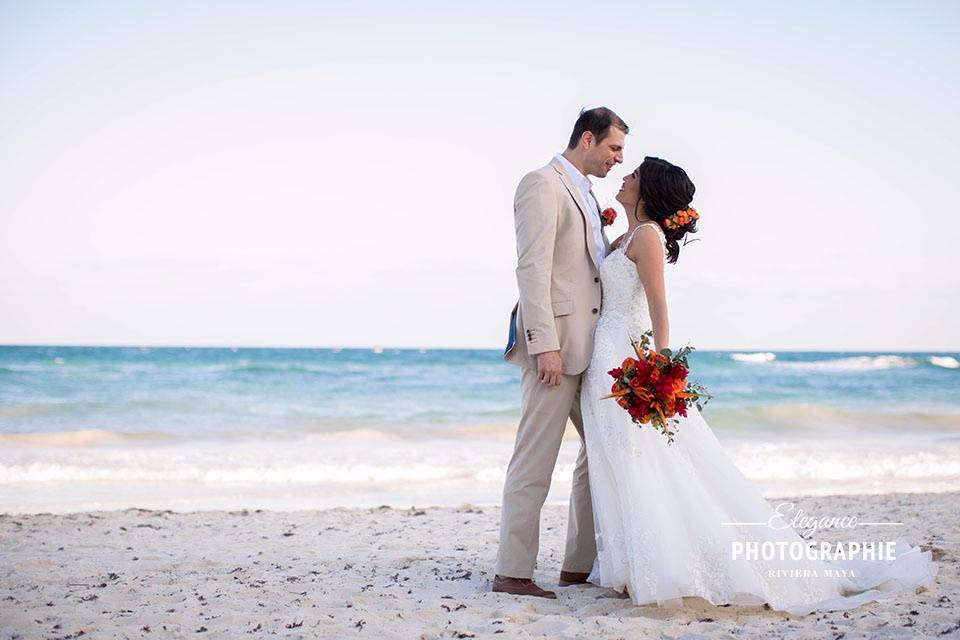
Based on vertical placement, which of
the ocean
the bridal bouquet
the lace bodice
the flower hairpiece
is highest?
the flower hairpiece

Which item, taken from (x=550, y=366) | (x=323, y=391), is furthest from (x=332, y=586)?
(x=323, y=391)

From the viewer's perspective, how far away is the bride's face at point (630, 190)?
13.3 ft

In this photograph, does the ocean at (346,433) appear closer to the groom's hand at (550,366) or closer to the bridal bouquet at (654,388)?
the bridal bouquet at (654,388)

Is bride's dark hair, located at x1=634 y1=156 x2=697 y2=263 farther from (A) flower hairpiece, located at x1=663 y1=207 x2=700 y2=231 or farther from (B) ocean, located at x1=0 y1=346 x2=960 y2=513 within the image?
(B) ocean, located at x1=0 y1=346 x2=960 y2=513

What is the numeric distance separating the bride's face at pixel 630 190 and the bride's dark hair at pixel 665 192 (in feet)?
0.08

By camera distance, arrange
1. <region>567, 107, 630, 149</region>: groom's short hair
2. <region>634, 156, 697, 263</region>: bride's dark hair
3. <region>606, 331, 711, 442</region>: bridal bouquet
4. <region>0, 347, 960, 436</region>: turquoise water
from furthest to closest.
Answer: <region>0, 347, 960, 436</region>: turquoise water < <region>567, 107, 630, 149</region>: groom's short hair < <region>634, 156, 697, 263</region>: bride's dark hair < <region>606, 331, 711, 442</region>: bridal bouquet

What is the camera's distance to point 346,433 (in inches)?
533

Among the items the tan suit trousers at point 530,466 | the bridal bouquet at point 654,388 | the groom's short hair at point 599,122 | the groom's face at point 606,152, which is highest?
the groom's short hair at point 599,122

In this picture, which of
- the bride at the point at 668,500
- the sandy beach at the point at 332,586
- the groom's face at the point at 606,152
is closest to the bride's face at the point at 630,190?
the bride at the point at 668,500

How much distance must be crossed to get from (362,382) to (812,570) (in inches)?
786

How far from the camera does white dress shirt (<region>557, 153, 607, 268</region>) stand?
4121 millimetres

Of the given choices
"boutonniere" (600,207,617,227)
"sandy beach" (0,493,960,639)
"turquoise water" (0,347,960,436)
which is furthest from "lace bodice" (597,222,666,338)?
"turquoise water" (0,347,960,436)

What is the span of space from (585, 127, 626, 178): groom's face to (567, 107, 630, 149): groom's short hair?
2 centimetres

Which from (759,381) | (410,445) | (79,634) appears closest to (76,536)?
(79,634)
